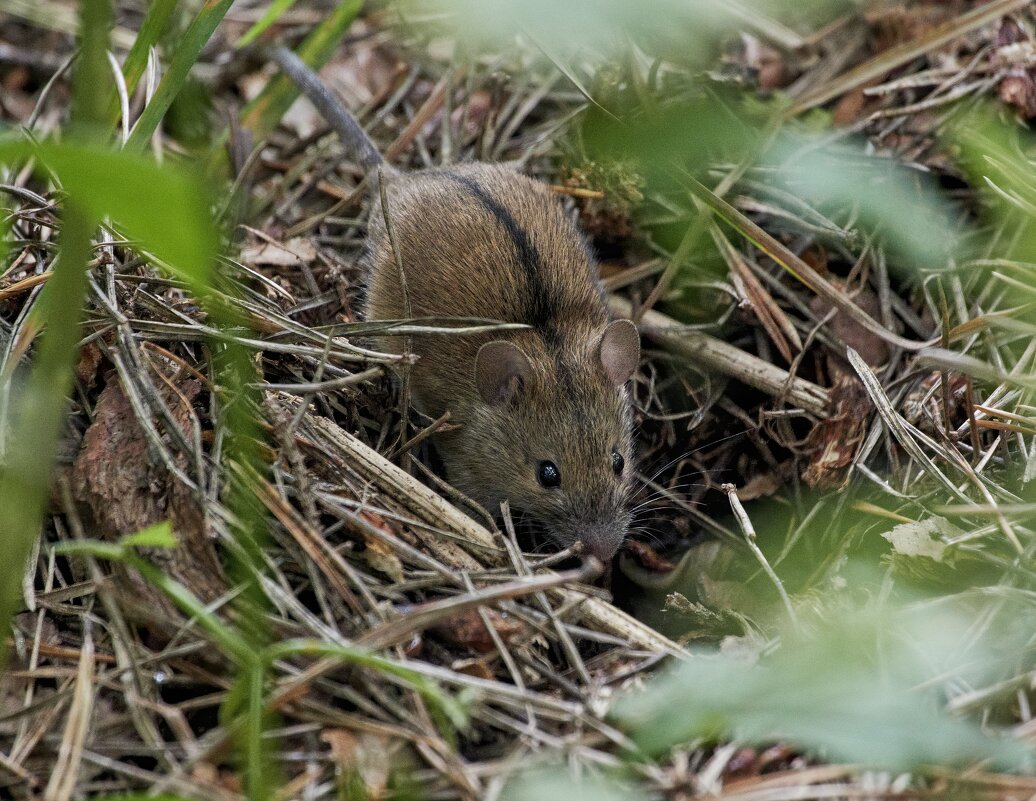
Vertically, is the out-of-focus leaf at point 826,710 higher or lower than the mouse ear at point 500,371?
higher

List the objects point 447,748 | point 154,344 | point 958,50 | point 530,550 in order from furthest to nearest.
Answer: point 958,50
point 530,550
point 154,344
point 447,748

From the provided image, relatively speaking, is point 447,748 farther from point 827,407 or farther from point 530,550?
point 827,407

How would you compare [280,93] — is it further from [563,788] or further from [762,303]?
[563,788]

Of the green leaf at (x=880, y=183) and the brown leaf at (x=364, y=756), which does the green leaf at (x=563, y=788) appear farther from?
the green leaf at (x=880, y=183)

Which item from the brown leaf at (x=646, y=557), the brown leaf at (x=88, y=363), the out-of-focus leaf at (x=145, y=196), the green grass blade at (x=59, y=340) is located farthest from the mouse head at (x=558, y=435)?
the out-of-focus leaf at (x=145, y=196)

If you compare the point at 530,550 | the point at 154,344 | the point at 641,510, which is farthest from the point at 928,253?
the point at 154,344

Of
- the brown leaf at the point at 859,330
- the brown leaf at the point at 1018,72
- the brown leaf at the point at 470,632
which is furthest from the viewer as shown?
the brown leaf at the point at 1018,72

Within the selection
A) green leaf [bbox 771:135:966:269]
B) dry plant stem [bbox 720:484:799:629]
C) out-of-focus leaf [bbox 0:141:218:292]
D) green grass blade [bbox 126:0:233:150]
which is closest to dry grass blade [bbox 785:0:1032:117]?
green leaf [bbox 771:135:966:269]

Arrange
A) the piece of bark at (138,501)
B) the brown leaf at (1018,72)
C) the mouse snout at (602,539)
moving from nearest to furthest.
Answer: the piece of bark at (138,501) < the mouse snout at (602,539) < the brown leaf at (1018,72)
